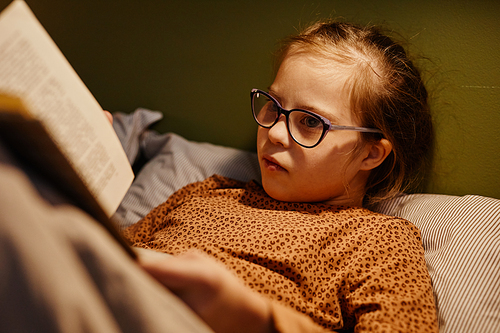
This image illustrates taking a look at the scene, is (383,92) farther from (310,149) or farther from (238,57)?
(238,57)

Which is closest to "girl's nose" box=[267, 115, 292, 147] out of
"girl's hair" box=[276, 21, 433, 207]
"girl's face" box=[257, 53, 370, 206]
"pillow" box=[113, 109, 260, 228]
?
"girl's face" box=[257, 53, 370, 206]

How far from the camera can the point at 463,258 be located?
0.81 m

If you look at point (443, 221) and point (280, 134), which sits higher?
point (280, 134)

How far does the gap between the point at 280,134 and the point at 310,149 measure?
84 mm

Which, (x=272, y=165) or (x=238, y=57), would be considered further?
(x=238, y=57)

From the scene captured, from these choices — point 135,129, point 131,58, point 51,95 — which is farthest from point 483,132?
point 131,58

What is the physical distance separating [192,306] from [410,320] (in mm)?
425

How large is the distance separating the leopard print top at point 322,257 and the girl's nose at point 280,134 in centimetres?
18

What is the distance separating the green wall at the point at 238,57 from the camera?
39.5 inches

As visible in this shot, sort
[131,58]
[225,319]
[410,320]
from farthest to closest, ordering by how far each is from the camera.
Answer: [131,58], [410,320], [225,319]

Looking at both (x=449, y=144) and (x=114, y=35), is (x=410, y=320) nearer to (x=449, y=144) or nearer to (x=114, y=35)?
(x=449, y=144)

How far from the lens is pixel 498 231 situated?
0.82 meters

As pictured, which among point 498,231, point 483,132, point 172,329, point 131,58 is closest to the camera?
point 172,329

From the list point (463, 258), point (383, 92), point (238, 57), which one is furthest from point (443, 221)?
point (238, 57)
